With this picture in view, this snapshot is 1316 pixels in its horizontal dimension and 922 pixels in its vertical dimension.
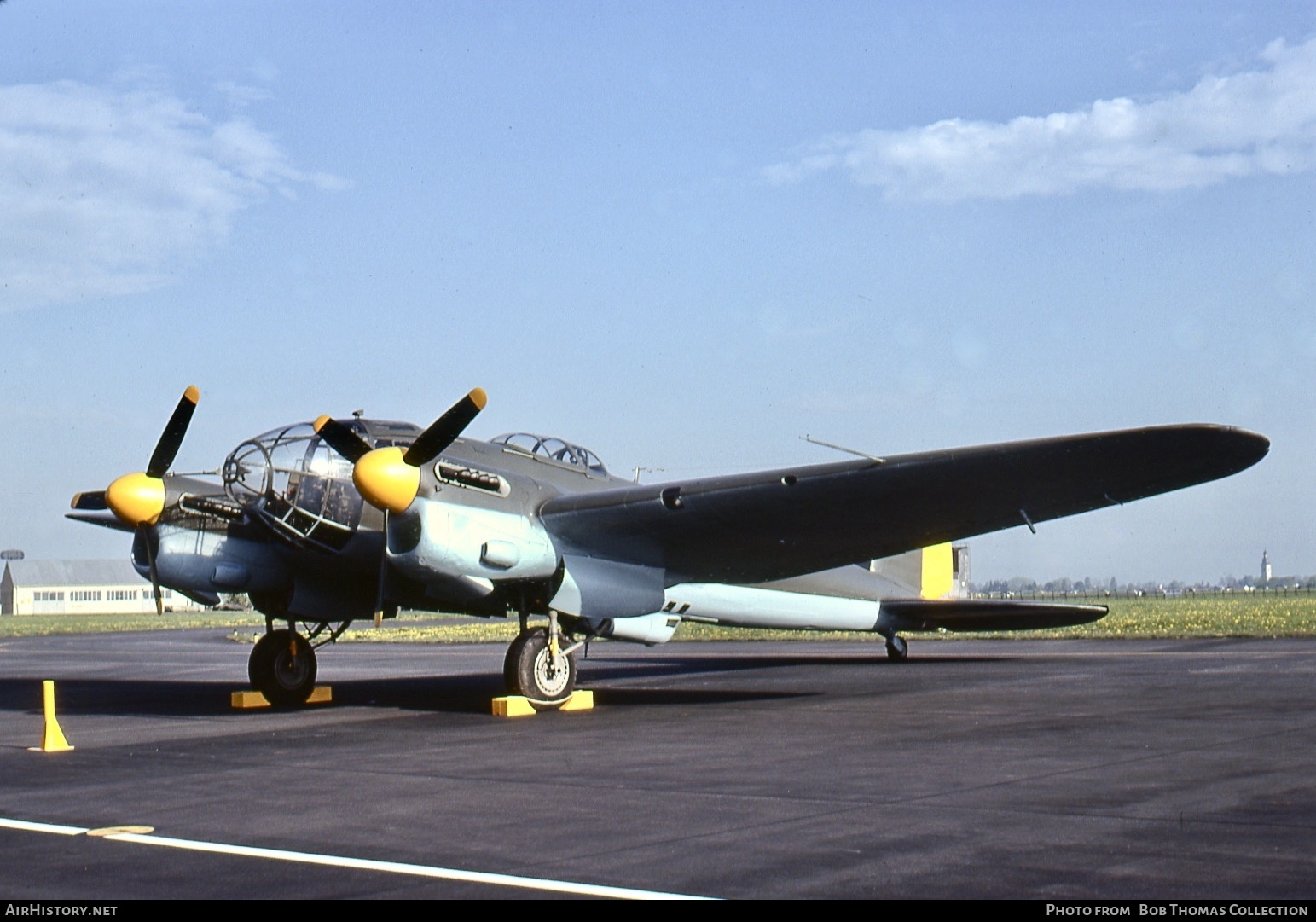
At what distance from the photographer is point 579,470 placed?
17531 mm

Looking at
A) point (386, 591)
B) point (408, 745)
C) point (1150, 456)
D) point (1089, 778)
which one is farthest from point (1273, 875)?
point (386, 591)

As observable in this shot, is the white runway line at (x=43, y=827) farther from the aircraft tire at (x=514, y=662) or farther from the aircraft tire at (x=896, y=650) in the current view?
the aircraft tire at (x=896, y=650)

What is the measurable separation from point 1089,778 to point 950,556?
57.4ft

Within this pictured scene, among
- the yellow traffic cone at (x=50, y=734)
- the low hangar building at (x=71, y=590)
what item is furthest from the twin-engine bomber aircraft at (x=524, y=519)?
the low hangar building at (x=71, y=590)

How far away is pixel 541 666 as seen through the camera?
51.8 ft

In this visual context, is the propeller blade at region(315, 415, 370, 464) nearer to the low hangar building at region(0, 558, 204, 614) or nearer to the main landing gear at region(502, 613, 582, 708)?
the main landing gear at region(502, 613, 582, 708)

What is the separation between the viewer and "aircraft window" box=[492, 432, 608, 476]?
17.0 m

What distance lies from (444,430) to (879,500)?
5.17 m

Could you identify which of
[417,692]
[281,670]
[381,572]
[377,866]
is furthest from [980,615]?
[377,866]

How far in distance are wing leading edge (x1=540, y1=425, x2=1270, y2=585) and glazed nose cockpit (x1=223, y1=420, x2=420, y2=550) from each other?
2.43 meters

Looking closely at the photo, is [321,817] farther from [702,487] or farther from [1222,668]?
[1222,668]

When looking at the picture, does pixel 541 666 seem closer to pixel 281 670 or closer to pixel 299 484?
pixel 299 484

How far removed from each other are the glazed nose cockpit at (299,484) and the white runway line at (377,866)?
7.31 m

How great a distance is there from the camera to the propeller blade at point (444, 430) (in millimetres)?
13898
